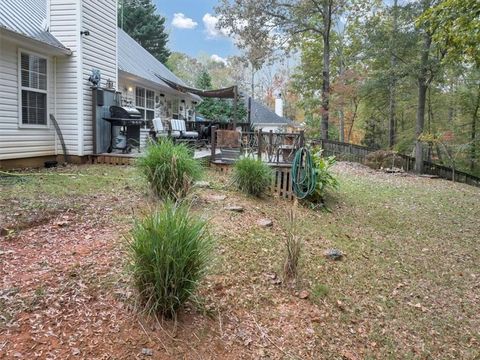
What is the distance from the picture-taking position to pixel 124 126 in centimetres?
945

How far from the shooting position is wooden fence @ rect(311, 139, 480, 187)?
14.3 metres

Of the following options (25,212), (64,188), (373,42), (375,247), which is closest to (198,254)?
(25,212)

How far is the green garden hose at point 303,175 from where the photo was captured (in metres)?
6.29

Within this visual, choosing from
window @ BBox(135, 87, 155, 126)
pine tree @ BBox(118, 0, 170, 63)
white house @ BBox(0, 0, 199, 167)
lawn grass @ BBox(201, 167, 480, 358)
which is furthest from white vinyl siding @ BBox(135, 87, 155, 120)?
pine tree @ BBox(118, 0, 170, 63)

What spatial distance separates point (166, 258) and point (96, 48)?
8.08 meters

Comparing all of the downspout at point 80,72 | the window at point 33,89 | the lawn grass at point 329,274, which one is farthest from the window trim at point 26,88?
the lawn grass at point 329,274

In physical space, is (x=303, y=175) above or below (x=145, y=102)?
below

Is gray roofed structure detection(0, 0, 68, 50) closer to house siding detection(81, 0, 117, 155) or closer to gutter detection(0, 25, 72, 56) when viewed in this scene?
gutter detection(0, 25, 72, 56)

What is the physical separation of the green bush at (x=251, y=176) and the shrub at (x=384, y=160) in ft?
30.7

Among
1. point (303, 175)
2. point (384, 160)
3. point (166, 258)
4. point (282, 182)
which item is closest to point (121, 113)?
point (282, 182)

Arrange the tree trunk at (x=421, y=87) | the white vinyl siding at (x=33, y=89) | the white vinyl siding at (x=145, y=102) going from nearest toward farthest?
the white vinyl siding at (x=33, y=89), the white vinyl siding at (x=145, y=102), the tree trunk at (x=421, y=87)

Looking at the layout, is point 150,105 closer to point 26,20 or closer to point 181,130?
point 181,130

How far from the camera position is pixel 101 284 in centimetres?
278

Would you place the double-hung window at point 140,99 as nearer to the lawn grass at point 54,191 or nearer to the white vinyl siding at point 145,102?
the white vinyl siding at point 145,102
